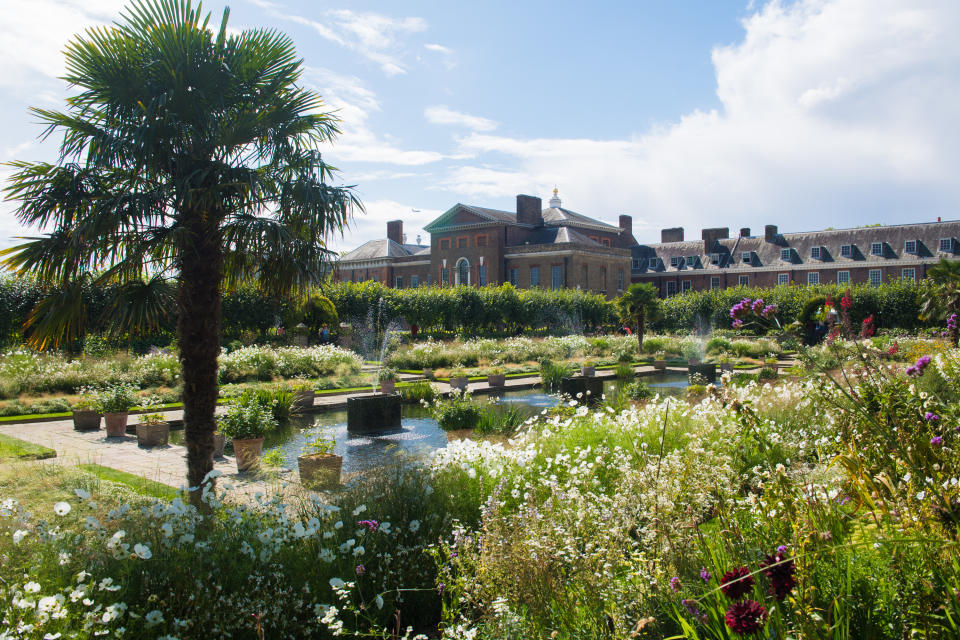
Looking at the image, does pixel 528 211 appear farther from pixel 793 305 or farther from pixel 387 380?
pixel 387 380

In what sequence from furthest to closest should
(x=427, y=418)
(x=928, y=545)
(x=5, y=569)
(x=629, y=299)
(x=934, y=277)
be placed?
(x=629, y=299)
(x=934, y=277)
(x=427, y=418)
(x=5, y=569)
(x=928, y=545)

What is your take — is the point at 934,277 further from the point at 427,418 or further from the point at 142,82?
the point at 142,82

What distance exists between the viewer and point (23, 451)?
823cm

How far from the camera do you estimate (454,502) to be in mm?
4480

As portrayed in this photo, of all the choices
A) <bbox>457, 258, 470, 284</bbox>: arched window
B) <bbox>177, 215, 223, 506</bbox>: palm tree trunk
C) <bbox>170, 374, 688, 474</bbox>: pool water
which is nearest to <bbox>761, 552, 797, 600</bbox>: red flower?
<bbox>177, 215, 223, 506</bbox>: palm tree trunk

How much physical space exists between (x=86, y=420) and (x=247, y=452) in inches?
195

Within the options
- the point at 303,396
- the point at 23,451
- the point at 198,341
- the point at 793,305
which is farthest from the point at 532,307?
the point at 198,341

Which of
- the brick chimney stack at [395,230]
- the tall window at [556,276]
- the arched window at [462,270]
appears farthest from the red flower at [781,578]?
the brick chimney stack at [395,230]

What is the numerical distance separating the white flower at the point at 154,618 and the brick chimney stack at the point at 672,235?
60323 mm

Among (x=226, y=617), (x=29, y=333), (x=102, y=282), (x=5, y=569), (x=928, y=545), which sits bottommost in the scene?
(x=226, y=617)

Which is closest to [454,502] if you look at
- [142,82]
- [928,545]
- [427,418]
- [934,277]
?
[928,545]

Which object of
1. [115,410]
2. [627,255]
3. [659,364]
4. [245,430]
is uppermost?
[627,255]

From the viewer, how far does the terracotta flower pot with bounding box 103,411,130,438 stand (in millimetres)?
10547

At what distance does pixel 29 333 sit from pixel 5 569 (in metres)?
3.37
